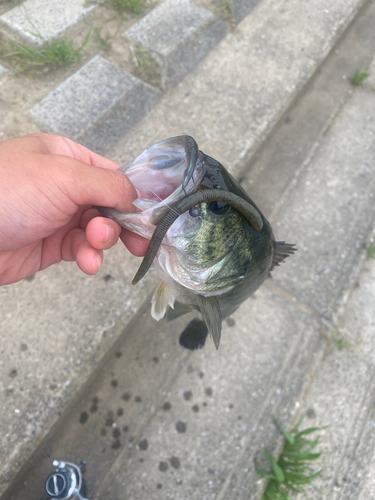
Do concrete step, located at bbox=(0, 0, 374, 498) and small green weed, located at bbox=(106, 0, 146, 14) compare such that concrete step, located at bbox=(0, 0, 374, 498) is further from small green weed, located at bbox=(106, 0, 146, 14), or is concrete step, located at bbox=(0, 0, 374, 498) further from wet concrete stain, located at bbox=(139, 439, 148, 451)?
small green weed, located at bbox=(106, 0, 146, 14)

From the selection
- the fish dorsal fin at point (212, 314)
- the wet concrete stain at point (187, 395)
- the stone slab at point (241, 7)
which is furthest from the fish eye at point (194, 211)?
the stone slab at point (241, 7)

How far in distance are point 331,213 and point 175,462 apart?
7.78ft

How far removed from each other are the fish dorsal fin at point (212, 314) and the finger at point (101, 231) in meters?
0.50

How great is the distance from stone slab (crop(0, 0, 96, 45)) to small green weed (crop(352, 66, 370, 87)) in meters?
2.77

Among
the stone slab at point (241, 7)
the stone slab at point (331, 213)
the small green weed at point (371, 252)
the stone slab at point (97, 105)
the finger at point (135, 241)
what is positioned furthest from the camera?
the stone slab at point (241, 7)

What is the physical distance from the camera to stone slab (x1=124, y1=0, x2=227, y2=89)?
8.71 feet

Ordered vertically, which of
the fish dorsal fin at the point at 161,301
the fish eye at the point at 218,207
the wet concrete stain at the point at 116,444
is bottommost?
the wet concrete stain at the point at 116,444

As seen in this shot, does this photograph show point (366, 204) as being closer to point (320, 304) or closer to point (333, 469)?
point (320, 304)

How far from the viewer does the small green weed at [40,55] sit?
96.2 inches

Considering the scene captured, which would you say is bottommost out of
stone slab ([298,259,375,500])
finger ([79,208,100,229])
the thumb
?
stone slab ([298,259,375,500])

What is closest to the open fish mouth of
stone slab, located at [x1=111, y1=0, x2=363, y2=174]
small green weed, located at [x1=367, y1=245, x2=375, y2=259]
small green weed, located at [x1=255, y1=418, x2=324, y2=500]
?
stone slab, located at [x1=111, y1=0, x2=363, y2=174]

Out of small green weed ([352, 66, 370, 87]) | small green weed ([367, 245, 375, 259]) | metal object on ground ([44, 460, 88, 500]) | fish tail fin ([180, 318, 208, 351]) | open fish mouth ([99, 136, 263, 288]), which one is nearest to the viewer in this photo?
open fish mouth ([99, 136, 263, 288])

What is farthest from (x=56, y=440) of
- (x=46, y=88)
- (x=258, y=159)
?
(x=258, y=159)

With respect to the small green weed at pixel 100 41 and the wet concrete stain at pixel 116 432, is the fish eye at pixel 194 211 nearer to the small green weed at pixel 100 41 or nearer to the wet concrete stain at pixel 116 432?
the wet concrete stain at pixel 116 432
